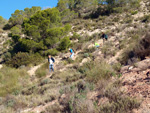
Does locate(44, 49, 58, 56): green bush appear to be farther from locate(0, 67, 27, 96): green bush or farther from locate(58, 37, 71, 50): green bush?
locate(0, 67, 27, 96): green bush

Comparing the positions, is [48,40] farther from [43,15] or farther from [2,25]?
[2,25]

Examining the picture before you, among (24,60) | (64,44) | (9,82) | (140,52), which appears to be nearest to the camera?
(140,52)

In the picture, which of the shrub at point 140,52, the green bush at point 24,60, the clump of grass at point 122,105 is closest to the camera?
the clump of grass at point 122,105

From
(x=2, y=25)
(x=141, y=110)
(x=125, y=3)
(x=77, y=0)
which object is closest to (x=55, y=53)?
(x=141, y=110)

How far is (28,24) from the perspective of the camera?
14617 millimetres

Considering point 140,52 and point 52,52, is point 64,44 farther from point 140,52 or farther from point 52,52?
point 140,52

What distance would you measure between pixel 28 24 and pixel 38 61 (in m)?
4.59

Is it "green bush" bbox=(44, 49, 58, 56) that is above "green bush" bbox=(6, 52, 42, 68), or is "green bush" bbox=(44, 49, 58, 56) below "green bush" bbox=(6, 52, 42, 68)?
above

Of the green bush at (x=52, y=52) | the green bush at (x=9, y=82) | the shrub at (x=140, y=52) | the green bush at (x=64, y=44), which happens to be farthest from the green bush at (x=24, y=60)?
the shrub at (x=140, y=52)

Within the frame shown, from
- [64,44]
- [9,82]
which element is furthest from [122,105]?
[64,44]

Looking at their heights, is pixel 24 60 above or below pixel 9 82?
above

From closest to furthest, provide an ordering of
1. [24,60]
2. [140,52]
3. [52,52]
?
[140,52] → [24,60] → [52,52]

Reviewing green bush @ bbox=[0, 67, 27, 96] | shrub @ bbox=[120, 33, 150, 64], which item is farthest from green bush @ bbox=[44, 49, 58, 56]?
shrub @ bbox=[120, 33, 150, 64]

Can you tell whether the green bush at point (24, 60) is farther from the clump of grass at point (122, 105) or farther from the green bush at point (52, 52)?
the clump of grass at point (122, 105)
